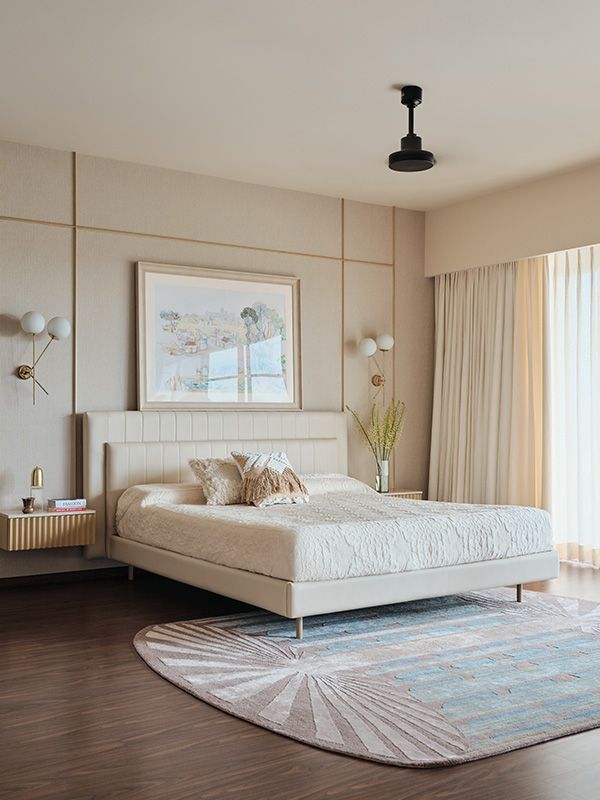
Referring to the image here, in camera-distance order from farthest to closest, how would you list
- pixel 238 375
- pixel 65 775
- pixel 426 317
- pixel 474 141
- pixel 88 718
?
pixel 426 317 < pixel 238 375 < pixel 474 141 < pixel 88 718 < pixel 65 775

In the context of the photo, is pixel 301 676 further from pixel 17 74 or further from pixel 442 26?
pixel 17 74

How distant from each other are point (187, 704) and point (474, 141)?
399 centimetres

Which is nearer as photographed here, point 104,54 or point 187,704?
point 187,704

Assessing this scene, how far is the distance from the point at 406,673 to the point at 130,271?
363 cm

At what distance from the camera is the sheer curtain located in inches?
256

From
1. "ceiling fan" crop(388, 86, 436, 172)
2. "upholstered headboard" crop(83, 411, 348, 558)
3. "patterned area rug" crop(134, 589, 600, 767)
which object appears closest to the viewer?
"patterned area rug" crop(134, 589, 600, 767)

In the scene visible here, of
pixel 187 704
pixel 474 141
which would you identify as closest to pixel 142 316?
pixel 474 141

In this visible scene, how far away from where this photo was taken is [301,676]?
3686 millimetres

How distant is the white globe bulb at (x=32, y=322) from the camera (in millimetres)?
5629

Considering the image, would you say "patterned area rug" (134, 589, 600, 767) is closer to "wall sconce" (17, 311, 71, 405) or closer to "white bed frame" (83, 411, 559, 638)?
"white bed frame" (83, 411, 559, 638)

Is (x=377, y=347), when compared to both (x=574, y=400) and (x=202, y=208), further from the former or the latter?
(x=202, y=208)

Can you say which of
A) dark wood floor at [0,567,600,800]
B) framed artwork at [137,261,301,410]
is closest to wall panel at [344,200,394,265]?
framed artwork at [137,261,301,410]

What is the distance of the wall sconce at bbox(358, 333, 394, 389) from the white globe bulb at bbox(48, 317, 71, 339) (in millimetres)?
2433

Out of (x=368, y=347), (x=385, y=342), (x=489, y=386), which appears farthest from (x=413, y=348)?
(x=489, y=386)
